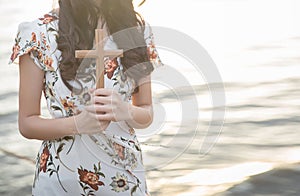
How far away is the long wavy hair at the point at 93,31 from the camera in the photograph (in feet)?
6.61

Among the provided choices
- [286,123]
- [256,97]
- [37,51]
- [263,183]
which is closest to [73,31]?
[37,51]

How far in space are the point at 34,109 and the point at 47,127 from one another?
0.05 metres

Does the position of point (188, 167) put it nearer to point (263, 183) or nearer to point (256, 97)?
point (263, 183)

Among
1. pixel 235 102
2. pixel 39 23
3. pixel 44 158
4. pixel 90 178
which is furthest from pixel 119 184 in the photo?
pixel 235 102

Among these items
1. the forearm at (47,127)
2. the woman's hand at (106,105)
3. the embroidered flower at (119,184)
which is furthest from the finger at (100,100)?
the embroidered flower at (119,184)

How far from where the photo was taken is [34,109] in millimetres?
2027

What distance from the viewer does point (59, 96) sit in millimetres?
2021

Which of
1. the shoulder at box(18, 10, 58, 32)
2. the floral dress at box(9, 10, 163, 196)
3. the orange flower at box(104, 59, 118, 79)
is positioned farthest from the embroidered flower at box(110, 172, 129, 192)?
the shoulder at box(18, 10, 58, 32)

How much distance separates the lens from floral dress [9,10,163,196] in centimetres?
202

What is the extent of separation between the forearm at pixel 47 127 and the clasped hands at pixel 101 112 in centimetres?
3

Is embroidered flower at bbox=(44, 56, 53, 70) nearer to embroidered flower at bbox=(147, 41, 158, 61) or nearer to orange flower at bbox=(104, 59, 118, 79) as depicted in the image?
orange flower at bbox=(104, 59, 118, 79)

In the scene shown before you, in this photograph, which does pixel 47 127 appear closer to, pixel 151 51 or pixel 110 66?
pixel 110 66

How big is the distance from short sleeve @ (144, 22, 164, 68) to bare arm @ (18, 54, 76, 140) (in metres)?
0.28

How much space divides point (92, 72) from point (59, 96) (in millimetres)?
97
